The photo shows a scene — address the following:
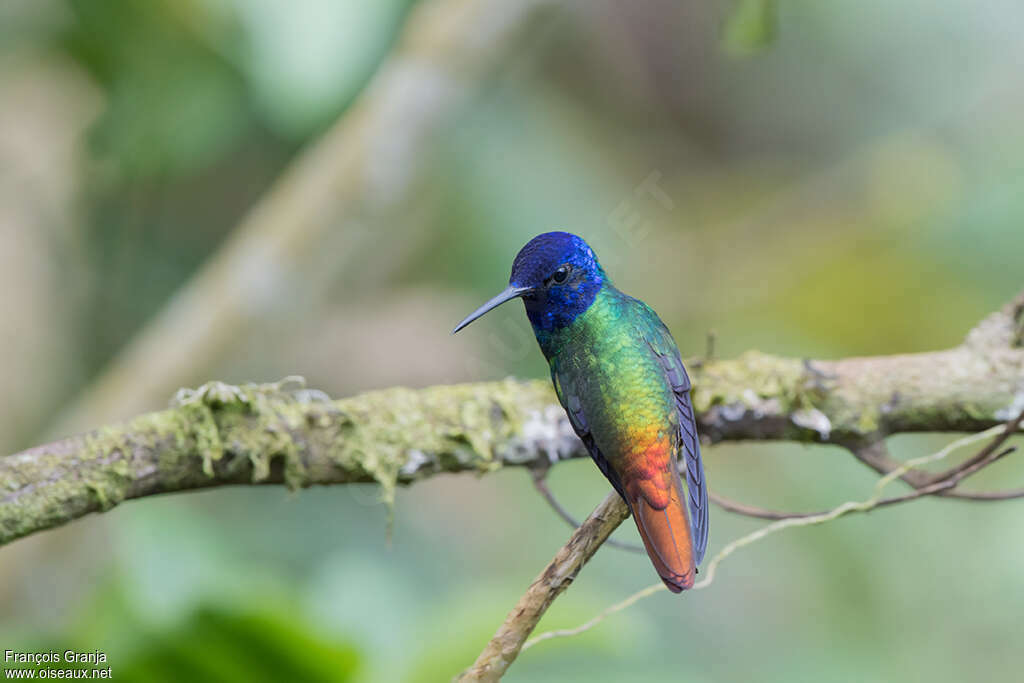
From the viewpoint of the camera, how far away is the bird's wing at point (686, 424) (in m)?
1.08

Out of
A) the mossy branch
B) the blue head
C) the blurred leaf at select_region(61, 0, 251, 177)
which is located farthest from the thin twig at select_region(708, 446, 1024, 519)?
the blurred leaf at select_region(61, 0, 251, 177)

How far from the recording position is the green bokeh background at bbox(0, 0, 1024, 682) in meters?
2.56

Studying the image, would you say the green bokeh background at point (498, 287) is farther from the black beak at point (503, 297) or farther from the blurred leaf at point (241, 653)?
the black beak at point (503, 297)

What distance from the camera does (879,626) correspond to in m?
3.21

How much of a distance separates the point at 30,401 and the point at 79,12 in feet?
4.13

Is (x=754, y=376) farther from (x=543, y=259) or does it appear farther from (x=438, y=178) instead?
(x=438, y=178)

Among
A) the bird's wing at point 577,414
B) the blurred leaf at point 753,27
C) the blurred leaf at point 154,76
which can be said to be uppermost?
the blurred leaf at point 154,76

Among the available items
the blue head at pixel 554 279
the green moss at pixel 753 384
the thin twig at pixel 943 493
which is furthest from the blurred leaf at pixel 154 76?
the blue head at pixel 554 279

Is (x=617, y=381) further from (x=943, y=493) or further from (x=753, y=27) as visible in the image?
(x=753, y=27)

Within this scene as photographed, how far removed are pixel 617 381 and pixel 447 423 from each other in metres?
0.60

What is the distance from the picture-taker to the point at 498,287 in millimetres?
3369

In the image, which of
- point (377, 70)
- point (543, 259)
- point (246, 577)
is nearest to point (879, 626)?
point (246, 577)

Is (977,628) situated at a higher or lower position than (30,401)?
lower

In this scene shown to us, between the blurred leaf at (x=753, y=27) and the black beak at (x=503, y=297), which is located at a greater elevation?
the blurred leaf at (x=753, y=27)
